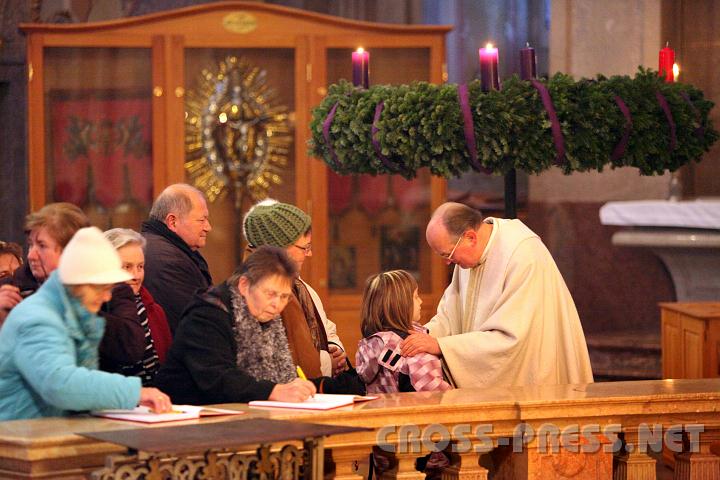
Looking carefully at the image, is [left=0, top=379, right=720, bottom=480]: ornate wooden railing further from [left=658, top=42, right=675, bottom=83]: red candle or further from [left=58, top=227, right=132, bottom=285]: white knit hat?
[left=658, top=42, right=675, bottom=83]: red candle

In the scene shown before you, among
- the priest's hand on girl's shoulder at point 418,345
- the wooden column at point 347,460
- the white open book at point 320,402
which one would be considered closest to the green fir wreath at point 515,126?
the priest's hand on girl's shoulder at point 418,345

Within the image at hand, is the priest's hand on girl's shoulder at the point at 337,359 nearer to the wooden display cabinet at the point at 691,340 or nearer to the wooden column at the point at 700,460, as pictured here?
the wooden column at the point at 700,460

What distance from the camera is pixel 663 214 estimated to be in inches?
332

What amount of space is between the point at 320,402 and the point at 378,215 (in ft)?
17.2

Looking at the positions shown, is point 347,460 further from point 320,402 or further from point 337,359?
point 337,359

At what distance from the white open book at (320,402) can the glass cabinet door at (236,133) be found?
5045 mm

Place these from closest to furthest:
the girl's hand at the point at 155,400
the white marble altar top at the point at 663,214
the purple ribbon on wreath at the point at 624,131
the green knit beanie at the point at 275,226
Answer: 1. the girl's hand at the point at 155,400
2. the purple ribbon on wreath at the point at 624,131
3. the green knit beanie at the point at 275,226
4. the white marble altar top at the point at 663,214

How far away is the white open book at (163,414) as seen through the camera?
3.69 metres

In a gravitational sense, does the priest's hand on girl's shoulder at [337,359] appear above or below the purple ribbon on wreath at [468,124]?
below

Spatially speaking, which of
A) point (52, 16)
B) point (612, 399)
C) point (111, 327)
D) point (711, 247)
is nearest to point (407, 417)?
point (612, 399)

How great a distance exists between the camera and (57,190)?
8.84 metres

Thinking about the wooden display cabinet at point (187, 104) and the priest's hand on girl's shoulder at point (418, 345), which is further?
the wooden display cabinet at point (187, 104)

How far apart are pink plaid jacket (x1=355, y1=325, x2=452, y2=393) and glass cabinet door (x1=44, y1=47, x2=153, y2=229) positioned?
14.5ft

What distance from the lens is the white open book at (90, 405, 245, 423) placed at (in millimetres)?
3686
